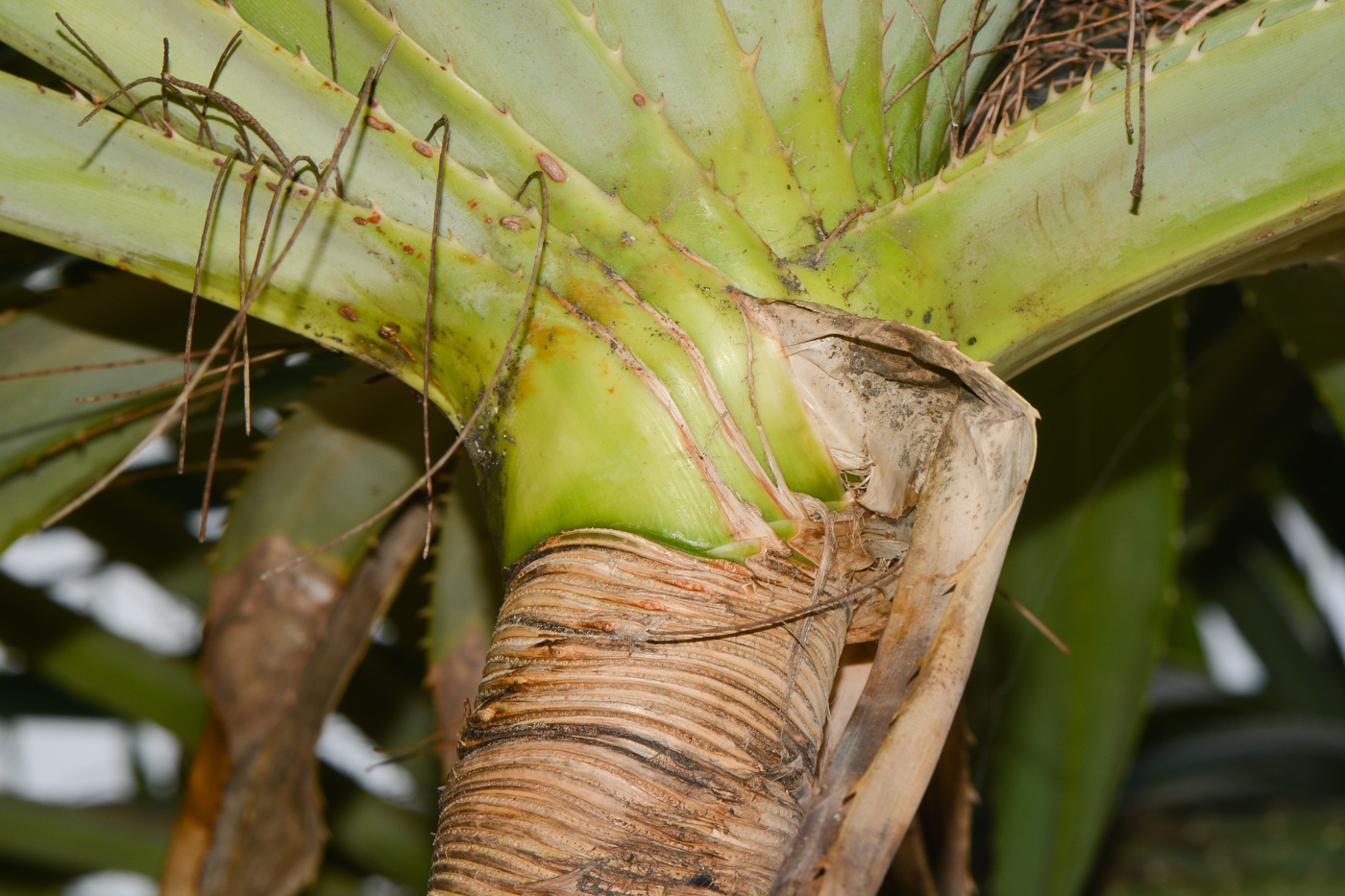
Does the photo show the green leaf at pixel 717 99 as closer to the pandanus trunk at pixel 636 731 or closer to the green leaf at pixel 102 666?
the pandanus trunk at pixel 636 731

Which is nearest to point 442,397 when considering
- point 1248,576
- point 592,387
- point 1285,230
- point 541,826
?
point 592,387

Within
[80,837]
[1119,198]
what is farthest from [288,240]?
[80,837]

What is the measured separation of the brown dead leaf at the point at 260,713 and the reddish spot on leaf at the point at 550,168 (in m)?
0.37

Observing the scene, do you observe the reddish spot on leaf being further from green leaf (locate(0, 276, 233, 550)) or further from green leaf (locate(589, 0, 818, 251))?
green leaf (locate(0, 276, 233, 550))

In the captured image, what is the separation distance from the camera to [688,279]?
0.44 meters

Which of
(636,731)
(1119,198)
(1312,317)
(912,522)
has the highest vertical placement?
(1312,317)

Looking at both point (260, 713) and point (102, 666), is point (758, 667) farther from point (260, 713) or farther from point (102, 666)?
point (102, 666)

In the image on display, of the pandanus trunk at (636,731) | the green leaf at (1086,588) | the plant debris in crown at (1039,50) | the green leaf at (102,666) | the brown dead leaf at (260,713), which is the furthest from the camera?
the green leaf at (102,666)

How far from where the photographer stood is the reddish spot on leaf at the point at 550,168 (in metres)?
0.45

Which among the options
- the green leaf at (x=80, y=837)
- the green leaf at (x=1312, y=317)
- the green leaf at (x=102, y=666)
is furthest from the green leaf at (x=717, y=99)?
the green leaf at (x=80, y=837)

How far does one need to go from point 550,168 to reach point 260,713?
44 cm

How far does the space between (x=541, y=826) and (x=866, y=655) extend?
0.19m

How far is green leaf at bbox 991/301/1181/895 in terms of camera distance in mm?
775

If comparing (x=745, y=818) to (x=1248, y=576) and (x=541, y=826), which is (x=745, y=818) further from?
(x=1248, y=576)
